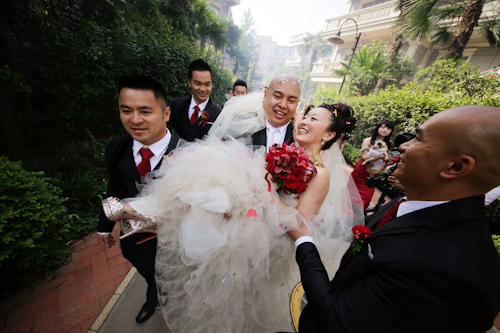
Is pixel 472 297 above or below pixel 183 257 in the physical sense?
above

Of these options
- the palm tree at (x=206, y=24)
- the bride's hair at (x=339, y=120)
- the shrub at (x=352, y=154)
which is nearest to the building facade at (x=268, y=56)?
the palm tree at (x=206, y=24)

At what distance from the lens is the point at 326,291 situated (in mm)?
1049

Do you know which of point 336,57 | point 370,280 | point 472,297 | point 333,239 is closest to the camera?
point 472,297

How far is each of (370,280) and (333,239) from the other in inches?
32.8

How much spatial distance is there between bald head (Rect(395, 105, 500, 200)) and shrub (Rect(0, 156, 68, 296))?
10.4 feet

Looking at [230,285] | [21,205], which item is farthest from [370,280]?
[21,205]

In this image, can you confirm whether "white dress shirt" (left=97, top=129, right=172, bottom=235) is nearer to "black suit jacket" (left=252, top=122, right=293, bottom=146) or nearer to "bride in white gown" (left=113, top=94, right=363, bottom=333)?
"bride in white gown" (left=113, top=94, right=363, bottom=333)

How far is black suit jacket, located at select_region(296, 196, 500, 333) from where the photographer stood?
2.50ft

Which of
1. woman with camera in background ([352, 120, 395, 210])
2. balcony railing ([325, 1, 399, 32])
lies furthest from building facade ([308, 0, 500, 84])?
woman with camera in background ([352, 120, 395, 210])

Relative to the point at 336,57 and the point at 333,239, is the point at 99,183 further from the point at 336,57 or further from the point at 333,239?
the point at 336,57

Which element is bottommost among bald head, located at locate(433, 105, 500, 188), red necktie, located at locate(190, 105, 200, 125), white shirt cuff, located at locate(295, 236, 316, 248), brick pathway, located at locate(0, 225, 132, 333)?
brick pathway, located at locate(0, 225, 132, 333)

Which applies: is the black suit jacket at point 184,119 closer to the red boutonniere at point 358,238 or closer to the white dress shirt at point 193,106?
the white dress shirt at point 193,106

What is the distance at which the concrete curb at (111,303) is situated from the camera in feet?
6.46

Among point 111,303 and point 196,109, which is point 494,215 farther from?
point 111,303
